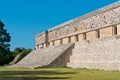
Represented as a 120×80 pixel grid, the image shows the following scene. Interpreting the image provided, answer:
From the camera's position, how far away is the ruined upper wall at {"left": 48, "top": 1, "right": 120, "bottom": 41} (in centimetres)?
2041

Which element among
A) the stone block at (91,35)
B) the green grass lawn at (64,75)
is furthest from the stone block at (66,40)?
the green grass lawn at (64,75)

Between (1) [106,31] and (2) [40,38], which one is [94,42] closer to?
(1) [106,31]

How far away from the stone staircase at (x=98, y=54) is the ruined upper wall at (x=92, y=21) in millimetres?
1435

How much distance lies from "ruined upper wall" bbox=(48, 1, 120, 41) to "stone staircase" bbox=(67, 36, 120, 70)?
1.43 meters

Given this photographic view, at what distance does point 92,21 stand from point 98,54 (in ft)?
13.4

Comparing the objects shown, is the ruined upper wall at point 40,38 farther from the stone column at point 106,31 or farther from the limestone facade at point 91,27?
the stone column at point 106,31

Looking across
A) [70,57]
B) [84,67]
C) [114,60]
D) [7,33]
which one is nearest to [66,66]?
[70,57]

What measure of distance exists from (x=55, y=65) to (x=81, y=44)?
2417 millimetres

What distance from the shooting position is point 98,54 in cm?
1972

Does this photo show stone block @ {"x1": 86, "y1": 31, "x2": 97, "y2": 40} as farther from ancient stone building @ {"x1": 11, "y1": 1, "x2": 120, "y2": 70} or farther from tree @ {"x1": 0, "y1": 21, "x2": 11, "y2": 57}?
tree @ {"x1": 0, "y1": 21, "x2": 11, "y2": 57}

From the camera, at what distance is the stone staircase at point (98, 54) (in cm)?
1798

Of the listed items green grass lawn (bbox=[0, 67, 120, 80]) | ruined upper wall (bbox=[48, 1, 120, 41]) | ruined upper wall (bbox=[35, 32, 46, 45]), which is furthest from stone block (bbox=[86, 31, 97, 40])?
ruined upper wall (bbox=[35, 32, 46, 45])

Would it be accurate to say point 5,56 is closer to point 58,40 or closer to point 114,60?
point 58,40

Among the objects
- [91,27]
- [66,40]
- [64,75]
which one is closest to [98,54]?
[91,27]
